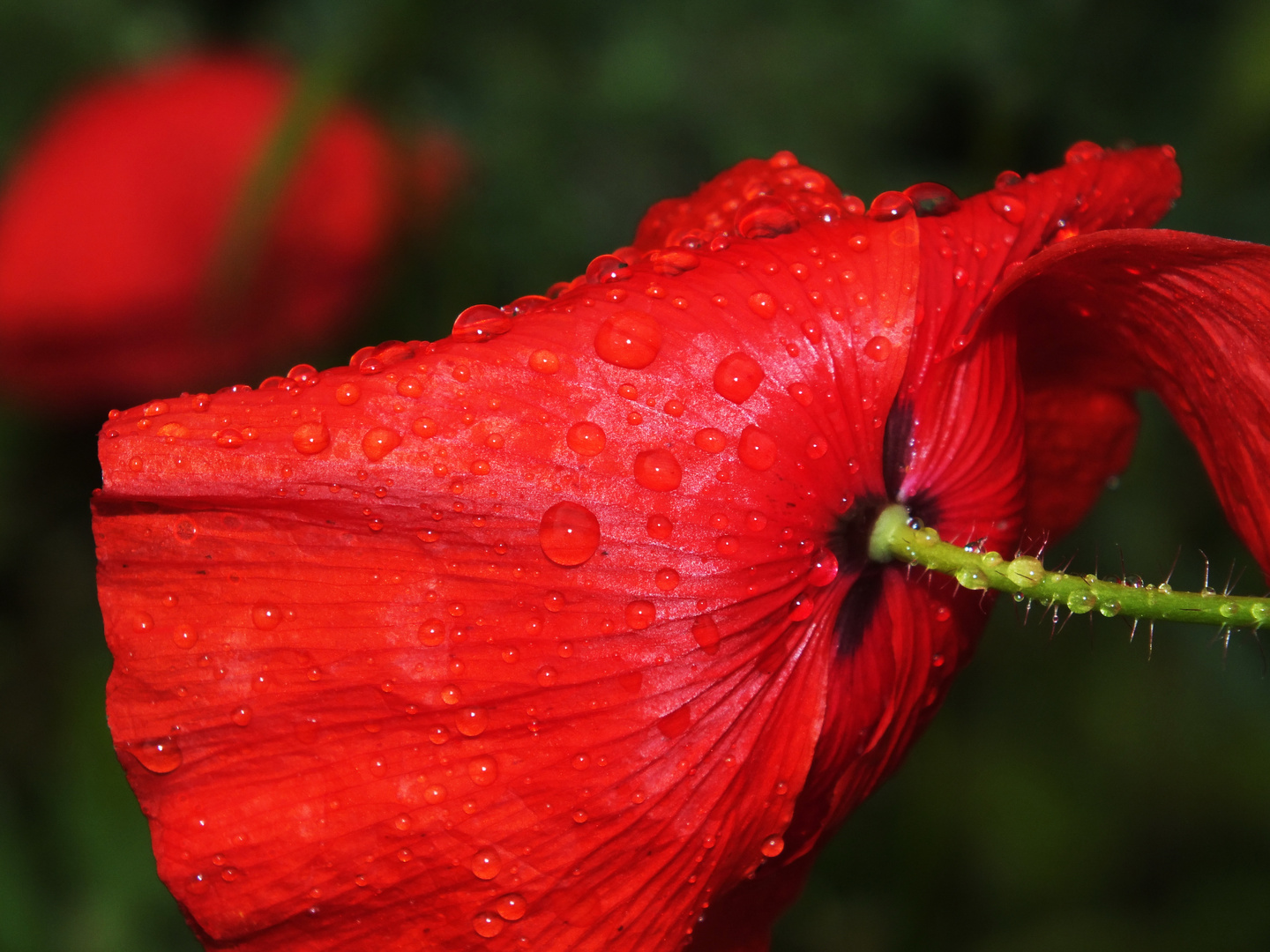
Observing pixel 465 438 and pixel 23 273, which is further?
pixel 23 273

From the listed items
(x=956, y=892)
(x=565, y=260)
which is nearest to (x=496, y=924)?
(x=956, y=892)

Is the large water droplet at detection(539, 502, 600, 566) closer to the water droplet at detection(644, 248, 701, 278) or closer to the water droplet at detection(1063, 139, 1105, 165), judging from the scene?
the water droplet at detection(644, 248, 701, 278)

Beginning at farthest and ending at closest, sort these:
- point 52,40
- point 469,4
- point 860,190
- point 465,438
Answer: point 52,40 < point 469,4 < point 860,190 < point 465,438

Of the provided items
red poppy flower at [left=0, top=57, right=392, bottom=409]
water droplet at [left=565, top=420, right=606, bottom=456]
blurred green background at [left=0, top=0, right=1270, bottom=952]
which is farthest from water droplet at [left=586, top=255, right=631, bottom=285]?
red poppy flower at [left=0, top=57, right=392, bottom=409]

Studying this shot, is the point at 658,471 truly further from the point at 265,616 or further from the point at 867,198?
the point at 867,198

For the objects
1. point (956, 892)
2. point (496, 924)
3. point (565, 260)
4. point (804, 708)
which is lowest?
point (956, 892)

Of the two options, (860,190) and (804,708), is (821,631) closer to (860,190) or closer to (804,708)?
(804,708)

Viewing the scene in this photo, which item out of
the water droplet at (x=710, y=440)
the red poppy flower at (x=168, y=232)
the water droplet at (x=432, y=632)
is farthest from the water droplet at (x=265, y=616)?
the red poppy flower at (x=168, y=232)
